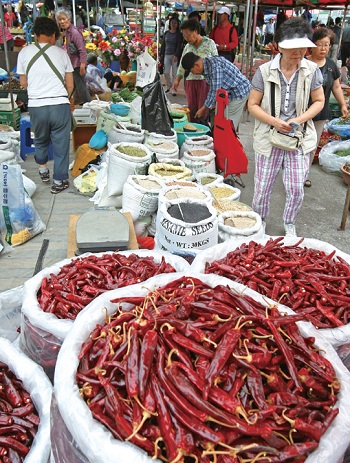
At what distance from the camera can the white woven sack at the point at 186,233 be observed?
3.59 m

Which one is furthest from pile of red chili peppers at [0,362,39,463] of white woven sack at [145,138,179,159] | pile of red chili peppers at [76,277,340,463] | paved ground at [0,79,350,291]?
white woven sack at [145,138,179,159]

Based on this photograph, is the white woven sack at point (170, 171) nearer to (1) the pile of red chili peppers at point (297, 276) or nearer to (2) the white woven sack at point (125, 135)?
(2) the white woven sack at point (125, 135)

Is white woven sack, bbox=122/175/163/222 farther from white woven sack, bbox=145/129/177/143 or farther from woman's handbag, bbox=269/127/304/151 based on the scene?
white woven sack, bbox=145/129/177/143

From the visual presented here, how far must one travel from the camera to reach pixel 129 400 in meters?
1.64

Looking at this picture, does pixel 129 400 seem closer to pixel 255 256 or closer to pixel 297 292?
pixel 297 292

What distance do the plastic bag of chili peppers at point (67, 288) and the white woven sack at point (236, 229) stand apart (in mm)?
1121

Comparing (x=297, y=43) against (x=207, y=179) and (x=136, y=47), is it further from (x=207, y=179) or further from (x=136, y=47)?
(x=136, y=47)

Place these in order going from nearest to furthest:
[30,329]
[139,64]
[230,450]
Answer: [230,450]
[30,329]
[139,64]

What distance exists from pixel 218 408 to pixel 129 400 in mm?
323

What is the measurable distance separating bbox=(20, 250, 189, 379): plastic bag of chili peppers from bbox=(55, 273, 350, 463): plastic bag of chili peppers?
16.8 inches

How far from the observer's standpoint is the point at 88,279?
8.71ft

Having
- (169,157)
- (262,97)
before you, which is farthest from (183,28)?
(262,97)

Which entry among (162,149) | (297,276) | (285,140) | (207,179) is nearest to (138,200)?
(207,179)

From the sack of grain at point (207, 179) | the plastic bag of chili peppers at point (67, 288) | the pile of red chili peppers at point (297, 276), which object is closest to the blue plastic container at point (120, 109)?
the sack of grain at point (207, 179)
